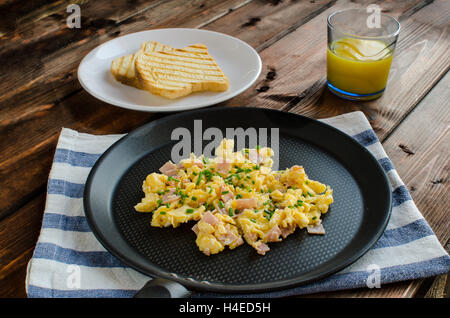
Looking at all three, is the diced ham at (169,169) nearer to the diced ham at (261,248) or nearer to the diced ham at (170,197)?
the diced ham at (170,197)

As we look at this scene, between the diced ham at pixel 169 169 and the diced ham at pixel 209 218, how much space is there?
257mm

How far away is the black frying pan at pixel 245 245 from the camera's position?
3.90 ft

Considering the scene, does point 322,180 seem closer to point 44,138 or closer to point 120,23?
point 44,138

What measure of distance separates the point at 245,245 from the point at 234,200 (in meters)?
0.15

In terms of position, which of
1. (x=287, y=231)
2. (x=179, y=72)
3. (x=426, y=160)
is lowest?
(x=426, y=160)

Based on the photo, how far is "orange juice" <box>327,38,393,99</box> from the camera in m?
1.88

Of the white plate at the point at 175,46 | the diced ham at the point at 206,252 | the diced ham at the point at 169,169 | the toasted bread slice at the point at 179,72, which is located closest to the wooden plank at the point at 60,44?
the white plate at the point at 175,46

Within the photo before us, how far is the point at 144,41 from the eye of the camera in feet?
7.60

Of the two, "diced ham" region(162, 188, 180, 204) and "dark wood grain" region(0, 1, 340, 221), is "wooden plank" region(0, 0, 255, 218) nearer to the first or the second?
"dark wood grain" region(0, 1, 340, 221)

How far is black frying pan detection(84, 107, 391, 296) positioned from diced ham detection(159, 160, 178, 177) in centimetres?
7

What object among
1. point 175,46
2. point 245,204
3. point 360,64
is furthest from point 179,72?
point 245,204

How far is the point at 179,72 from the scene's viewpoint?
6.56 feet

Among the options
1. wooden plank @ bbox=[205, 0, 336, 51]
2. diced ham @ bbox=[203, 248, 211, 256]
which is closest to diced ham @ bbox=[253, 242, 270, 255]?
diced ham @ bbox=[203, 248, 211, 256]

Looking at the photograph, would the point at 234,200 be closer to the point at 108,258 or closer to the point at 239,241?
the point at 239,241
